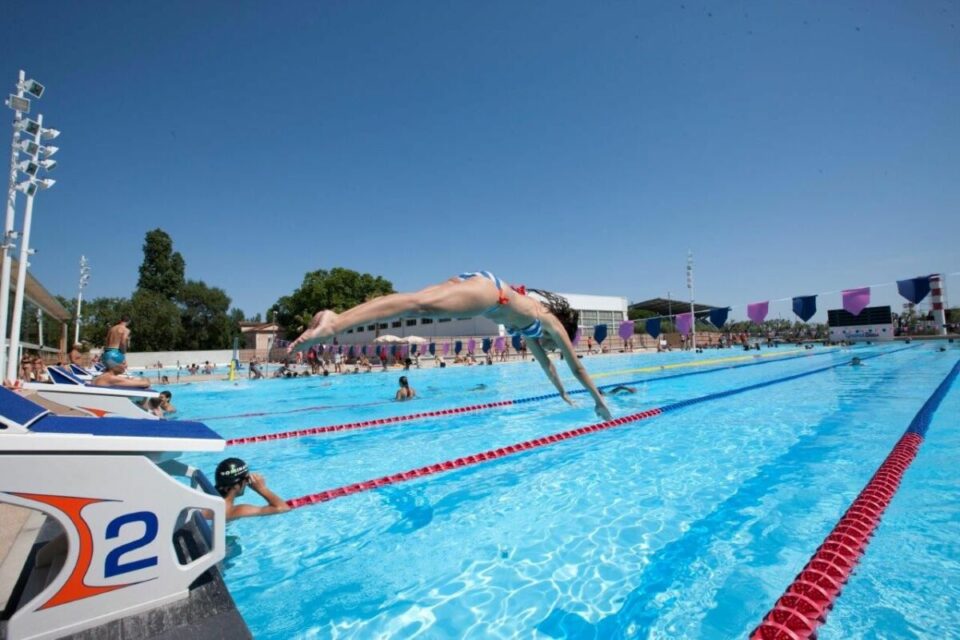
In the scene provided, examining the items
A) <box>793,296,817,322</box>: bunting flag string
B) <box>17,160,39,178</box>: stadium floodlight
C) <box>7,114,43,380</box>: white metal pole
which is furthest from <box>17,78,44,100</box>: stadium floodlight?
<box>793,296,817,322</box>: bunting flag string

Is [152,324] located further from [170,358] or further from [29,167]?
[29,167]

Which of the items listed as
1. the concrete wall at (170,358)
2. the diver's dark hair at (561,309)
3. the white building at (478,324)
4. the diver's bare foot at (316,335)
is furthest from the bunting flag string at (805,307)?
the concrete wall at (170,358)

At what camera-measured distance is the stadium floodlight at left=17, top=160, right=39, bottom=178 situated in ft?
37.8

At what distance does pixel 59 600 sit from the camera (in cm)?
161

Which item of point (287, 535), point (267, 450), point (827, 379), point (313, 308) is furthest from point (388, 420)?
point (313, 308)

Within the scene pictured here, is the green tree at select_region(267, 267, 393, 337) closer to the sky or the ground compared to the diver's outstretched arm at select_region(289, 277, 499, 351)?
closer to the sky

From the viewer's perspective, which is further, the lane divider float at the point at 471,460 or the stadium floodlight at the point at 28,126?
the stadium floodlight at the point at 28,126

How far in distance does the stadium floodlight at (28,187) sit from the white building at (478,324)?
86.4 ft

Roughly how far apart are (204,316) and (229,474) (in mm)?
55935

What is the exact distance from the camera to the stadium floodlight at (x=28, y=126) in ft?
37.9

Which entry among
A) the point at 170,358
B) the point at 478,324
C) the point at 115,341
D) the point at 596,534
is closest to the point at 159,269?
the point at 170,358

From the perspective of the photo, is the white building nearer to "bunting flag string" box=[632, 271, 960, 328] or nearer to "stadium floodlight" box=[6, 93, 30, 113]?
"bunting flag string" box=[632, 271, 960, 328]

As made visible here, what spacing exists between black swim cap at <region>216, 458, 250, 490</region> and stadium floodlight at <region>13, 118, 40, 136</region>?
553 inches

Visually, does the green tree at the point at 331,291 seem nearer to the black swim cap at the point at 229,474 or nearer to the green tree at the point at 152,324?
the green tree at the point at 152,324
